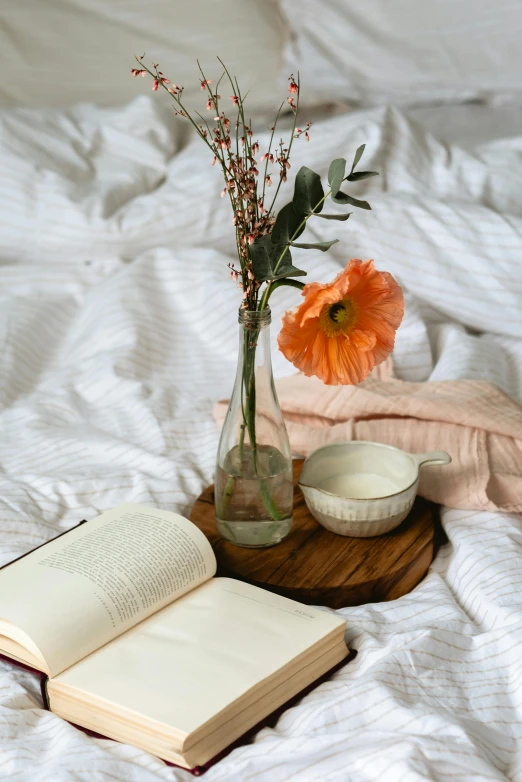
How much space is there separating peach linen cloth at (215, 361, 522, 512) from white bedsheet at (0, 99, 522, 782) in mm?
35

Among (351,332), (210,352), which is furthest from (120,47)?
(351,332)

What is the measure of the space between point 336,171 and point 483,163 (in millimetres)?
780

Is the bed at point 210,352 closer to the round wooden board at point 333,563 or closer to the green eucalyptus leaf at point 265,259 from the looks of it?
the round wooden board at point 333,563

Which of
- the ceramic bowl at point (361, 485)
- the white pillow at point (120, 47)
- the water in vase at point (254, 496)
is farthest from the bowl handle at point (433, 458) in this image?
the white pillow at point (120, 47)

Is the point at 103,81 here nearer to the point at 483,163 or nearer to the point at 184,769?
the point at 483,163

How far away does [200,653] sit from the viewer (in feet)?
1.99

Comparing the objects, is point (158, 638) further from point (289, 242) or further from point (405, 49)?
point (405, 49)

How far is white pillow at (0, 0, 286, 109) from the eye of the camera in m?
1.65

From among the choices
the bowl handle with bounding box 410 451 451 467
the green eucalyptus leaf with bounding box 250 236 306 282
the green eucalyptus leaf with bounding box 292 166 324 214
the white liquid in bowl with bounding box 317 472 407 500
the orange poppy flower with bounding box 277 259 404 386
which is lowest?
the white liquid in bowl with bounding box 317 472 407 500

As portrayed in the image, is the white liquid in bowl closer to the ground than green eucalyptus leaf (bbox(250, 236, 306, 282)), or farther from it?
closer to the ground

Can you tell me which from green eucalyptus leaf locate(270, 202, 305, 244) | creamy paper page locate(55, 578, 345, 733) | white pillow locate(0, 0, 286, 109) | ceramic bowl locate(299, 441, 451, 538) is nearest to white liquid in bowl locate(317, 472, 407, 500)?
ceramic bowl locate(299, 441, 451, 538)

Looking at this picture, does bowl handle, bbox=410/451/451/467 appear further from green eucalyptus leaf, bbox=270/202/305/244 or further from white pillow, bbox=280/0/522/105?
white pillow, bbox=280/0/522/105

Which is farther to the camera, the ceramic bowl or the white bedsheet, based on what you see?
the ceramic bowl

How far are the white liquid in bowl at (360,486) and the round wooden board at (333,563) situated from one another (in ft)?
0.11
